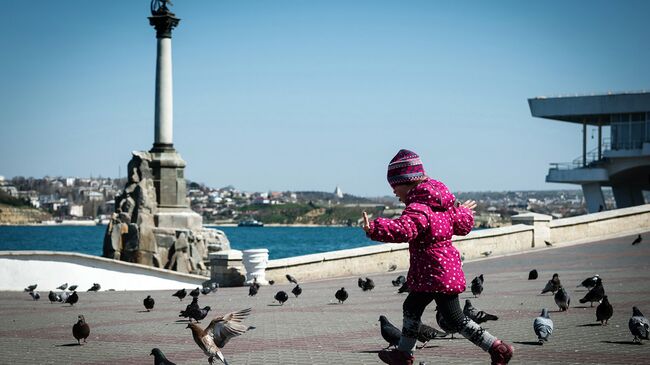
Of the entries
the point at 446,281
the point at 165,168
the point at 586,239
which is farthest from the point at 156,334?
the point at 165,168

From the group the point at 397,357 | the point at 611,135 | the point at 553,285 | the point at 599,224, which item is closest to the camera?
the point at 397,357

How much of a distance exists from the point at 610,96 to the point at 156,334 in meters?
59.5

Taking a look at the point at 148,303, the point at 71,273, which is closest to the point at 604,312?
the point at 148,303

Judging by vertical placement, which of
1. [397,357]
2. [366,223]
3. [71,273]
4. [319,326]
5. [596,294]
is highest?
[366,223]

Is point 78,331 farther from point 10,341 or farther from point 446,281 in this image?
point 446,281

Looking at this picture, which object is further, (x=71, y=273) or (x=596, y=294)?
(x=71, y=273)

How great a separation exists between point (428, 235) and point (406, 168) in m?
0.60

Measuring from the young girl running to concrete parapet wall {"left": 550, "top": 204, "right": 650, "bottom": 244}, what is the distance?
22894 millimetres

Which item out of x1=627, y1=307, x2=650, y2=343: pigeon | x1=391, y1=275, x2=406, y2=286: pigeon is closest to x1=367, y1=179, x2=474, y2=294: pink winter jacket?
x1=627, y1=307, x2=650, y2=343: pigeon

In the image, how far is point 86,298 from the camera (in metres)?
19.7

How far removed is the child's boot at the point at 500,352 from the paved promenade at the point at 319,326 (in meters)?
1.91

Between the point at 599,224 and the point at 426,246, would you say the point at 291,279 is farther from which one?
the point at 426,246

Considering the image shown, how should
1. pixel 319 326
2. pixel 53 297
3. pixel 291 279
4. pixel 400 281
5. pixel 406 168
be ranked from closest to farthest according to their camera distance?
pixel 406 168, pixel 319 326, pixel 53 297, pixel 400 281, pixel 291 279

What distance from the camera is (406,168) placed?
7.68m
